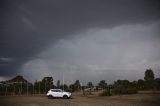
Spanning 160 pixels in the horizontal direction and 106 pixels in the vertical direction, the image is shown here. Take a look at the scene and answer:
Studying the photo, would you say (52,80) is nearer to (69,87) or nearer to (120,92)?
(69,87)

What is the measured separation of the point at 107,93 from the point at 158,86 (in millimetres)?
20632

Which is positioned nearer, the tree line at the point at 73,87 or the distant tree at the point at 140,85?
the tree line at the point at 73,87

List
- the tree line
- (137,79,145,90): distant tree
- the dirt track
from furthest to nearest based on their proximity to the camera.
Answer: (137,79,145,90): distant tree < the tree line < the dirt track

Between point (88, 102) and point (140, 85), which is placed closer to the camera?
point (88, 102)

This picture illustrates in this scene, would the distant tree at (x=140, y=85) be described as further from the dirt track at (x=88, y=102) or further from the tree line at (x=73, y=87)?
the dirt track at (x=88, y=102)

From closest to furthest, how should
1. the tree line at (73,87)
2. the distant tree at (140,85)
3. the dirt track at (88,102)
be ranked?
1. the dirt track at (88,102)
2. the tree line at (73,87)
3. the distant tree at (140,85)

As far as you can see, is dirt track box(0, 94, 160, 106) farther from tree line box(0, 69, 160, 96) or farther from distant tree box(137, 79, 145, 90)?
distant tree box(137, 79, 145, 90)

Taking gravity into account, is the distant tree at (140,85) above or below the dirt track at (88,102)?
above

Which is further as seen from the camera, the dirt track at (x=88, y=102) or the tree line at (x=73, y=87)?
the tree line at (x=73, y=87)

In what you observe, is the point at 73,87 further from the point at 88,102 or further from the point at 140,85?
the point at 88,102

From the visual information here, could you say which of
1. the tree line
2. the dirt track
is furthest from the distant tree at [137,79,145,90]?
the dirt track

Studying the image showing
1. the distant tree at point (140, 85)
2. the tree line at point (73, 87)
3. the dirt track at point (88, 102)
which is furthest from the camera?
the distant tree at point (140, 85)

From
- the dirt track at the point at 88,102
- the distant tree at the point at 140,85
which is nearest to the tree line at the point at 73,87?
the distant tree at the point at 140,85

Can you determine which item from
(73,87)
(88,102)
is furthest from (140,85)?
(88,102)
